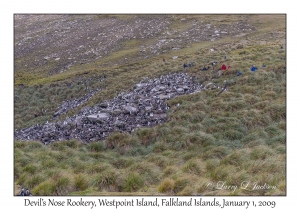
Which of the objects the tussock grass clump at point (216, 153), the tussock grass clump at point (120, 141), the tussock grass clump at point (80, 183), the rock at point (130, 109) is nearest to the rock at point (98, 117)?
the rock at point (130, 109)

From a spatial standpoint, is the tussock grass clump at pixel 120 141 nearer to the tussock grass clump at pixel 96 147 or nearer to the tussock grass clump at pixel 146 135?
the tussock grass clump at pixel 96 147

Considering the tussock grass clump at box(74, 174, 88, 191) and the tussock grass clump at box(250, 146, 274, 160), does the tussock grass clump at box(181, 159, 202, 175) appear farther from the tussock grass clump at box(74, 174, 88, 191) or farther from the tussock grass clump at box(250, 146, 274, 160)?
the tussock grass clump at box(74, 174, 88, 191)

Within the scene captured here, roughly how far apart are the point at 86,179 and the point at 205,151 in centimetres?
496

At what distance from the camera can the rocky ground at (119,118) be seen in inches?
529

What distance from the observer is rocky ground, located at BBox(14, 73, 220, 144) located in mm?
13438

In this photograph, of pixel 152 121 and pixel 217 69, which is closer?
pixel 152 121

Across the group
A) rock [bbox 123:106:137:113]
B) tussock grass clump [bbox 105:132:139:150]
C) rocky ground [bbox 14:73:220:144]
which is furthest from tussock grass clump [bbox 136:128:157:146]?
rock [bbox 123:106:137:113]

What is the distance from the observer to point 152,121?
14.0 metres

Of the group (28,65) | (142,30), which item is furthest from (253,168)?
(142,30)

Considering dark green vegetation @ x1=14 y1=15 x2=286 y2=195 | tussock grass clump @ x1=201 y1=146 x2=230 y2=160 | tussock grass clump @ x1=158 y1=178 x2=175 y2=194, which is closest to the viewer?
tussock grass clump @ x1=158 y1=178 x2=175 y2=194

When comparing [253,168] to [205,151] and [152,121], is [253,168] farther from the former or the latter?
[152,121]

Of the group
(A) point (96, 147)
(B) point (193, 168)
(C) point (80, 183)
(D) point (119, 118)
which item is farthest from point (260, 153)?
(D) point (119, 118)

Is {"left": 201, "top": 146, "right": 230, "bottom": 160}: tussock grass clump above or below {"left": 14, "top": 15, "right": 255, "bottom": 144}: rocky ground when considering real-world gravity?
below

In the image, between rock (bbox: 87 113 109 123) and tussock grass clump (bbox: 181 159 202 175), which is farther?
rock (bbox: 87 113 109 123)
